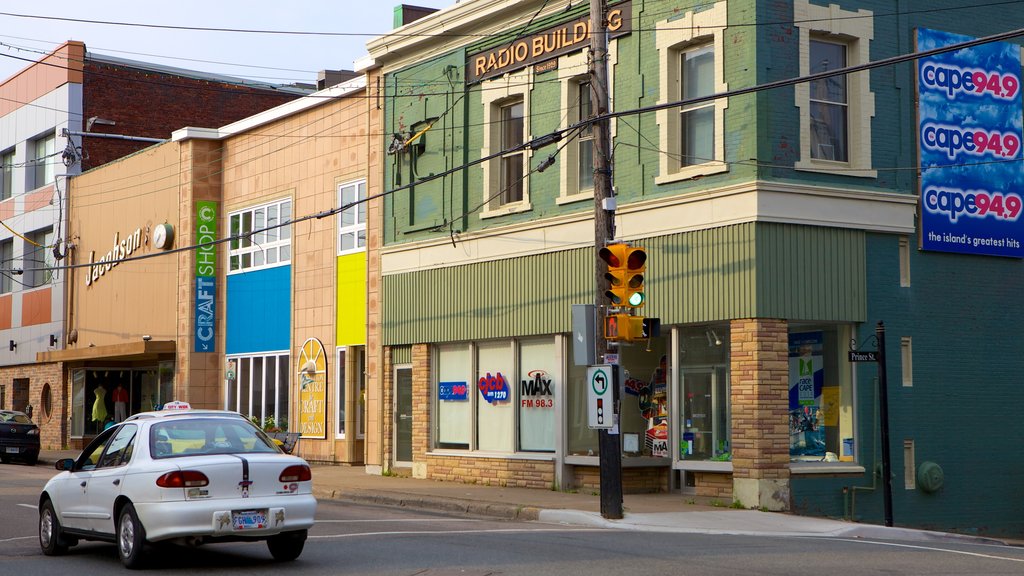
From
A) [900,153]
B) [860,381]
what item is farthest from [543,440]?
[900,153]

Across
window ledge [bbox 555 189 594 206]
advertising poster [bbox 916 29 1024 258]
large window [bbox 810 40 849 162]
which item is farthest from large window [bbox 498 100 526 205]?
advertising poster [bbox 916 29 1024 258]

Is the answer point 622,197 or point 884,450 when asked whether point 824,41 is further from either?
point 884,450

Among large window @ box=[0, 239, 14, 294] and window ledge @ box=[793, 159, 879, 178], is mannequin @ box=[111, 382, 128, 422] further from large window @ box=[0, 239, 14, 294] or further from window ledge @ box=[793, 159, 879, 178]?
window ledge @ box=[793, 159, 879, 178]

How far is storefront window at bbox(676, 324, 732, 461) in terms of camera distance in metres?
20.5

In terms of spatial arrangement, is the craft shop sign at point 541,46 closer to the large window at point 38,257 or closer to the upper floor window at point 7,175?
the large window at point 38,257

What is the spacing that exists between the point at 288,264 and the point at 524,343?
1117cm

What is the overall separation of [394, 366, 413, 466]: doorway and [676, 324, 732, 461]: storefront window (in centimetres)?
822

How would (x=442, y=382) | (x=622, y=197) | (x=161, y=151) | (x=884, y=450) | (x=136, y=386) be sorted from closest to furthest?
1. (x=884, y=450)
2. (x=622, y=197)
3. (x=442, y=382)
4. (x=161, y=151)
5. (x=136, y=386)

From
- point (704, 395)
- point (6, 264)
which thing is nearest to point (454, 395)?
point (704, 395)

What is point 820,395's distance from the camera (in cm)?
2052

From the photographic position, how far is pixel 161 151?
3844 centimetres

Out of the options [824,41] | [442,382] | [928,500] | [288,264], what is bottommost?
[928,500]

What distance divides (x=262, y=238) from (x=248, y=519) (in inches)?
925

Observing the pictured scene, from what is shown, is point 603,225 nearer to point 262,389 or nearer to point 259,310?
point 262,389
